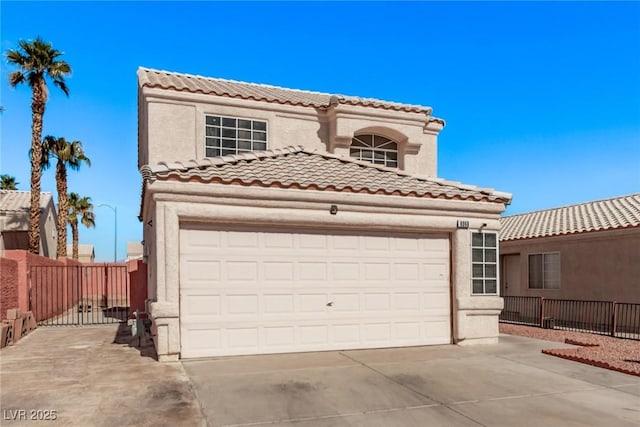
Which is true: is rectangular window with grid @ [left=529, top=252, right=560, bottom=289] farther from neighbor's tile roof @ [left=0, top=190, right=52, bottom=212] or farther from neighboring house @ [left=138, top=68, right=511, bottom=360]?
neighbor's tile roof @ [left=0, top=190, right=52, bottom=212]

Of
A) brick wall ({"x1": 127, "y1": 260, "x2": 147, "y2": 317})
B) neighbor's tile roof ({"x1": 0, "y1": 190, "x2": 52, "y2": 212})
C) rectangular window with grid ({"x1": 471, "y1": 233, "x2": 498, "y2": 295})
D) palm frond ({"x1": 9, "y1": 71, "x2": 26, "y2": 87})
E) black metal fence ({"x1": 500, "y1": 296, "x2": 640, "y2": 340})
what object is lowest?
black metal fence ({"x1": 500, "y1": 296, "x2": 640, "y2": 340})

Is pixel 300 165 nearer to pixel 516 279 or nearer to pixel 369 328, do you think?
pixel 369 328

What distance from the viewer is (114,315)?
19438mm

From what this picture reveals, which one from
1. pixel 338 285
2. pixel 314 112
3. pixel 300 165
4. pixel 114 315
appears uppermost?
pixel 314 112

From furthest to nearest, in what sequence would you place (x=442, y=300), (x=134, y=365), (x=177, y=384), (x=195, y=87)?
(x=195, y=87)
(x=442, y=300)
(x=134, y=365)
(x=177, y=384)

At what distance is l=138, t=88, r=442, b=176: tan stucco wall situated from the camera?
13.6 meters

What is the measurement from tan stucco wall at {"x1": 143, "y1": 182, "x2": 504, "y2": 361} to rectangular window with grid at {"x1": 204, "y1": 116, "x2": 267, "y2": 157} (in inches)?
174

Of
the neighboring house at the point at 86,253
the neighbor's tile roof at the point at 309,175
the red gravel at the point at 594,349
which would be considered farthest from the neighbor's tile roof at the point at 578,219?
the neighboring house at the point at 86,253

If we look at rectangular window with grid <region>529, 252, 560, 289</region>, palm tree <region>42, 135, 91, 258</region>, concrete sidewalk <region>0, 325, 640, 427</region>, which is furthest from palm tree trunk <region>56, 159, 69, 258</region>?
rectangular window with grid <region>529, 252, 560, 289</region>

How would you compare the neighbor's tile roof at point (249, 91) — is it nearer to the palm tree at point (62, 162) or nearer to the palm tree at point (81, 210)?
the palm tree at point (62, 162)

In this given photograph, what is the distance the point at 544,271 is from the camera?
1891 centimetres

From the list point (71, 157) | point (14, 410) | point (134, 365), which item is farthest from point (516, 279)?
point (71, 157)

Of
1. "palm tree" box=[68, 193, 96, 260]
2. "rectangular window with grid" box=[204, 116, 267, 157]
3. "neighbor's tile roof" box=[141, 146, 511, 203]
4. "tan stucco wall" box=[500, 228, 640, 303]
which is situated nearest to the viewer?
"neighbor's tile roof" box=[141, 146, 511, 203]

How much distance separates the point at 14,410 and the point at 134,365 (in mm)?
2616
